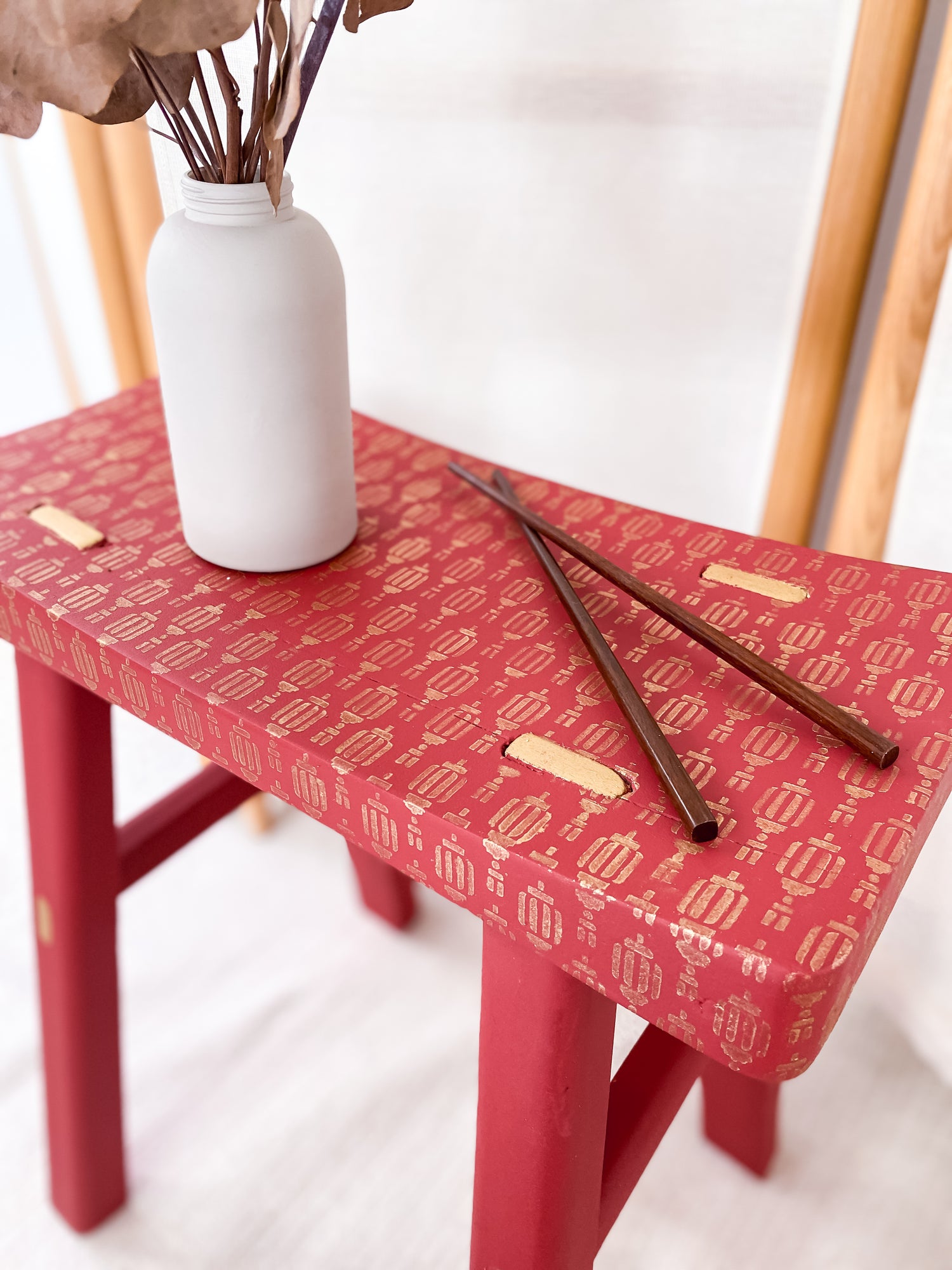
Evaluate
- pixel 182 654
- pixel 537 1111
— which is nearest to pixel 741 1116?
pixel 537 1111

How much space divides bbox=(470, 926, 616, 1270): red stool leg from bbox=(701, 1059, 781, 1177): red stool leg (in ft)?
1.21

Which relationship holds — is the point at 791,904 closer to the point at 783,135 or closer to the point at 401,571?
the point at 401,571

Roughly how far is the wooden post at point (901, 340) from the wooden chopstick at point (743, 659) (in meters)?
0.33

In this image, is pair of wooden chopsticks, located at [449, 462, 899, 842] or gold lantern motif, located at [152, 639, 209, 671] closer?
pair of wooden chopsticks, located at [449, 462, 899, 842]

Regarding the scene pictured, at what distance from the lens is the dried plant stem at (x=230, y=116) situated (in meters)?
0.54

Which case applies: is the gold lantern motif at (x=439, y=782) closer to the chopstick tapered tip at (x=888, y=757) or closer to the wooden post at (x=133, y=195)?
the chopstick tapered tip at (x=888, y=757)

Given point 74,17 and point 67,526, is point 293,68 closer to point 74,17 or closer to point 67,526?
point 74,17

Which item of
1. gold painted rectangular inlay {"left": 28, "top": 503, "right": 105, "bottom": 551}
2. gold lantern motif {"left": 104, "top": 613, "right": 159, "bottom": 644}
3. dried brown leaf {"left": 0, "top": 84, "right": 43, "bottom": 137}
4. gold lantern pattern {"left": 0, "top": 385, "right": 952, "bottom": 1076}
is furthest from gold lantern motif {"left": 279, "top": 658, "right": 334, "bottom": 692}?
dried brown leaf {"left": 0, "top": 84, "right": 43, "bottom": 137}

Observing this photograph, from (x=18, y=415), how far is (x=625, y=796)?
1.24m

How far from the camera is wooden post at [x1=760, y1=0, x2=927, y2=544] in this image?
0.75m

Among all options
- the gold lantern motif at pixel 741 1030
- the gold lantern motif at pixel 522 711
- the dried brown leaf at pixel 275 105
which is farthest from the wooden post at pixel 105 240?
the gold lantern motif at pixel 741 1030

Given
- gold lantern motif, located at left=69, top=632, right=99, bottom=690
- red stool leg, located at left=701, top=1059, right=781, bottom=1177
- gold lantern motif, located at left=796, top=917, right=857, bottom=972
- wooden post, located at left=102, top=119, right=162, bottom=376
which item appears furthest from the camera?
wooden post, located at left=102, top=119, right=162, bottom=376

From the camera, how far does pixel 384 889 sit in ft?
4.09

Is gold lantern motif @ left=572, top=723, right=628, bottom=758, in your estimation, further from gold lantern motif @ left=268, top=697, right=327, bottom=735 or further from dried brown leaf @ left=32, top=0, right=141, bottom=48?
dried brown leaf @ left=32, top=0, right=141, bottom=48
